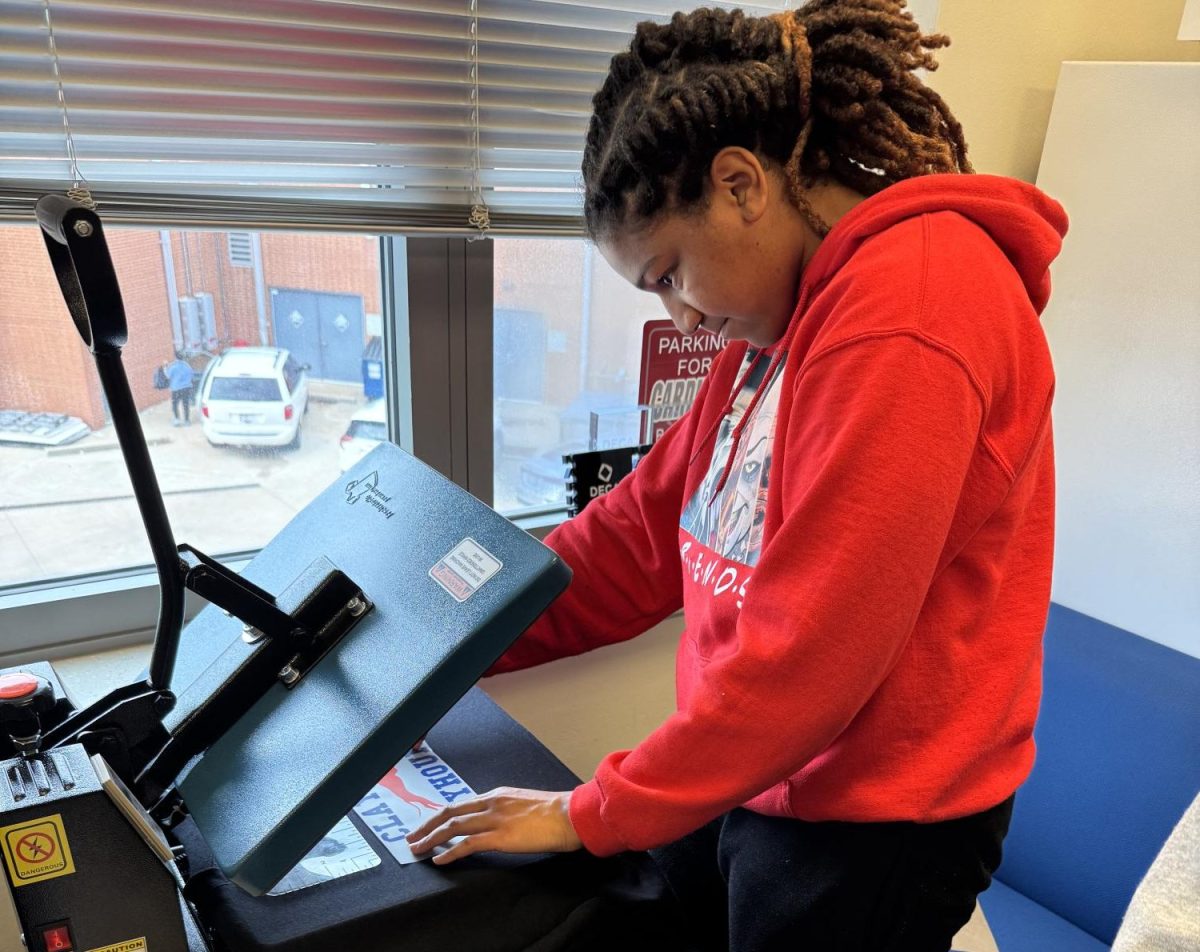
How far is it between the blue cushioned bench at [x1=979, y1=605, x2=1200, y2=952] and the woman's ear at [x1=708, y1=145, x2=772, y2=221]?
0.86 metres

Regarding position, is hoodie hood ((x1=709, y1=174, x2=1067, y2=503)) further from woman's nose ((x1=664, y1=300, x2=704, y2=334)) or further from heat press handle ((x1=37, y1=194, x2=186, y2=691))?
heat press handle ((x1=37, y1=194, x2=186, y2=691))

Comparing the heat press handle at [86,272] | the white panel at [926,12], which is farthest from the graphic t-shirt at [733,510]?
the white panel at [926,12]

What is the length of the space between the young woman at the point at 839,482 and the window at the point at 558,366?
0.59m

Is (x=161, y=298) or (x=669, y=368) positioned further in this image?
(x=669, y=368)

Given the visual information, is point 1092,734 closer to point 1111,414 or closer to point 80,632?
point 1111,414

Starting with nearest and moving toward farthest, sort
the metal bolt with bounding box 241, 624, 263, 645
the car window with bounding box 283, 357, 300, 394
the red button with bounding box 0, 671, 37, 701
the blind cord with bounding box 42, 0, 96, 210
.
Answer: the red button with bounding box 0, 671, 37, 701 → the metal bolt with bounding box 241, 624, 263, 645 → the blind cord with bounding box 42, 0, 96, 210 → the car window with bounding box 283, 357, 300, 394

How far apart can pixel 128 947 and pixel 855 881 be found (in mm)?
530

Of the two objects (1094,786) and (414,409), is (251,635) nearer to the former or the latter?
(414,409)

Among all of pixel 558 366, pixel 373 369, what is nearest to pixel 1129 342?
pixel 558 366

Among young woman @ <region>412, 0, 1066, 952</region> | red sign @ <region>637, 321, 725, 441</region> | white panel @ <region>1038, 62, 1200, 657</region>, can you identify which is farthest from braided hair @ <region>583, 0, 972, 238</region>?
white panel @ <region>1038, 62, 1200, 657</region>

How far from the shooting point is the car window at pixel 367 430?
1.33m

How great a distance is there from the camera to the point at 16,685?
687 millimetres

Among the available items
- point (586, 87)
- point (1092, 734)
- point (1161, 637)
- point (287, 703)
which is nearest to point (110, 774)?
point (287, 703)

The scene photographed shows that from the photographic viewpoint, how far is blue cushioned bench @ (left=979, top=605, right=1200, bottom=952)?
1.15 meters
